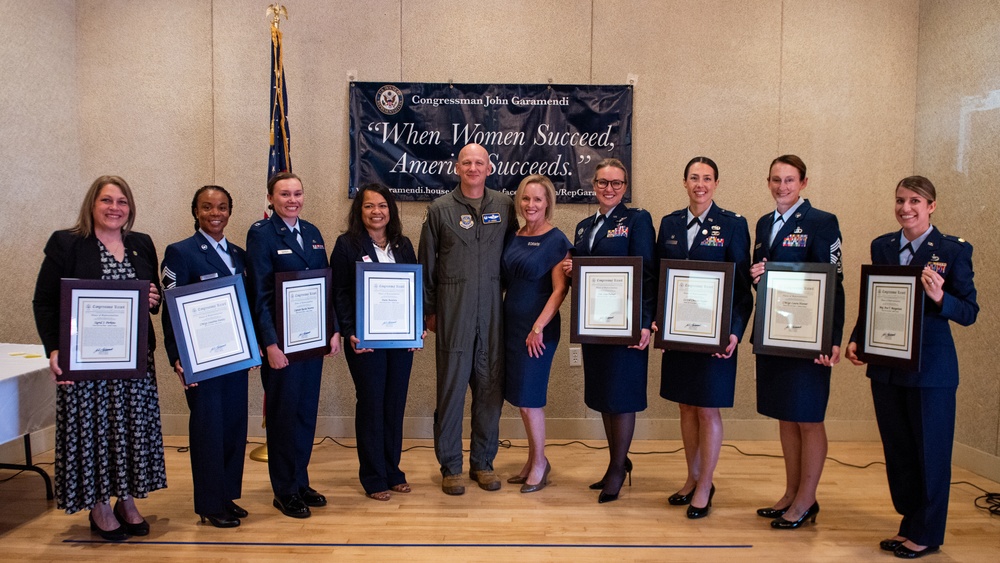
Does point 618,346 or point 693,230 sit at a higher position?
point 693,230

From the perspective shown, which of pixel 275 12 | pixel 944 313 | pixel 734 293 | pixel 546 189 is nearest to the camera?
pixel 944 313

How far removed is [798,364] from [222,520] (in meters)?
2.92

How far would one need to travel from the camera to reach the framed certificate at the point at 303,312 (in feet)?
11.0

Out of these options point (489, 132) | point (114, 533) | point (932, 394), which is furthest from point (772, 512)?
point (114, 533)

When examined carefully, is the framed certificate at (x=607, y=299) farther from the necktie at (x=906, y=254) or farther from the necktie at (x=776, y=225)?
the necktie at (x=906, y=254)

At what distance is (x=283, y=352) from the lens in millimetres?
3359

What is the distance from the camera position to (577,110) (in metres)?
4.96

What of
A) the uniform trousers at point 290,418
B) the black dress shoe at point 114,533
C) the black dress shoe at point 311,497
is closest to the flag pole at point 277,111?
the black dress shoe at point 311,497

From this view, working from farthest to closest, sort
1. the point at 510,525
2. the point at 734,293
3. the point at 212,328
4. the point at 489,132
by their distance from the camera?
the point at 489,132
the point at 734,293
the point at 510,525
the point at 212,328

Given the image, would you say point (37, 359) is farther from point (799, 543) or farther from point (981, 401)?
point (981, 401)

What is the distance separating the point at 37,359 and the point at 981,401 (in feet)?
18.7

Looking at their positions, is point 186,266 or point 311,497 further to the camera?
point 311,497

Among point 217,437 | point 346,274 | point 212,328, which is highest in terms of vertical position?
point 346,274

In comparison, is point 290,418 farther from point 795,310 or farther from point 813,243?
point 813,243
